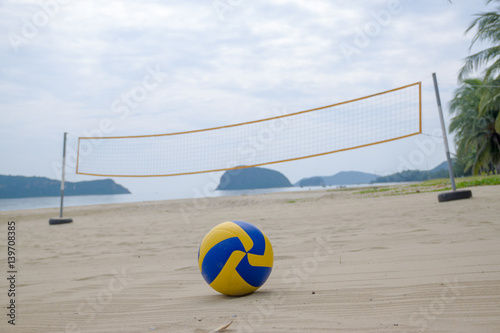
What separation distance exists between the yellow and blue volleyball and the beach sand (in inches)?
3.8

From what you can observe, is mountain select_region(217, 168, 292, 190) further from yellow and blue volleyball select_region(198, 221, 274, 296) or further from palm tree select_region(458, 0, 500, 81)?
yellow and blue volleyball select_region(198, 221, 274, 296)

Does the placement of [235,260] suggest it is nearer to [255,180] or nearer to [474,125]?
[474,125]

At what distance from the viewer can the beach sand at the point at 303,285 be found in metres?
1.77

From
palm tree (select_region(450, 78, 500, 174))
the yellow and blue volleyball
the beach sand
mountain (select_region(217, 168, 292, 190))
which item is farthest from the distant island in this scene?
palm tree (select_region(450, 78, 500, 174))

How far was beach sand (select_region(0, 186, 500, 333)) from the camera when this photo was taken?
1772 millimetres

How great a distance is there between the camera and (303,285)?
98.3 inches

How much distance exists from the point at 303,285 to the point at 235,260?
0.54 m

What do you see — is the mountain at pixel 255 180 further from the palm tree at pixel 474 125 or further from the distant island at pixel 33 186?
the palm tree at pixel 474 125

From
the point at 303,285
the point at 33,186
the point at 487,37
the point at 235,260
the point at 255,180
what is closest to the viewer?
the point at 235,260

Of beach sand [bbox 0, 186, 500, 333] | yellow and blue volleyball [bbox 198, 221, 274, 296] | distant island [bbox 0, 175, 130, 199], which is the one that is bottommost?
beach sand [bbox 0, 186, 500, 333]

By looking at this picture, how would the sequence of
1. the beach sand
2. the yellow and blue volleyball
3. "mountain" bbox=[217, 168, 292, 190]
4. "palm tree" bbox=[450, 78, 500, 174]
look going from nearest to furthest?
the beach sand < the yellow and blue volleyball < "palm tree" bbox=[450, 78, 500, 174] < "mountain" bbox=[217, 168, 292, 190]

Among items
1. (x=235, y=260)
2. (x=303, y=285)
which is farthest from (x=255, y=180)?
(x=235, y=260)

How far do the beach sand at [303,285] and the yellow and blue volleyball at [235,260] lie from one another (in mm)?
96

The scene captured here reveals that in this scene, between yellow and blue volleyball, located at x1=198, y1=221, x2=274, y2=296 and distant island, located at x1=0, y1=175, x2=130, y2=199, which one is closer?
yellow and blue volleyball, located at x1=198, y1=221, x2=274, y2=296
